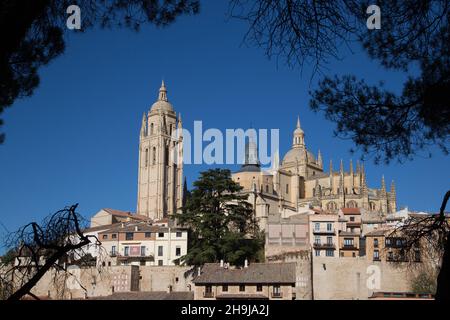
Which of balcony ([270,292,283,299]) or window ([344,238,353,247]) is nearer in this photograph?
balcony ([270,292,283,299])

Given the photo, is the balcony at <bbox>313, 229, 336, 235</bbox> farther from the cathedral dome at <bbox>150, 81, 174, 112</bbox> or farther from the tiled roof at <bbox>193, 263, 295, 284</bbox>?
the cathedral dome at <bbox>150, 81, 174, 112</bbox>

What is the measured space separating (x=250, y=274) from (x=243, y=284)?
2.86 ft

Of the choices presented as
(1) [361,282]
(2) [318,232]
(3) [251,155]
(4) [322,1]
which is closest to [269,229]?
(2) [318,232]

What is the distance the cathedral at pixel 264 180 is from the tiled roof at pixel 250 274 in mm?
29645

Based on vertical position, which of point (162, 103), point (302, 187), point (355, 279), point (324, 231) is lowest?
point (355, 279)

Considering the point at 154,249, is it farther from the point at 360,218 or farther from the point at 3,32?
the point at 3,32

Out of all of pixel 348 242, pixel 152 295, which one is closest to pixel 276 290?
pixel 152 295

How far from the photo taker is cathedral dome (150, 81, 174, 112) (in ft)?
317

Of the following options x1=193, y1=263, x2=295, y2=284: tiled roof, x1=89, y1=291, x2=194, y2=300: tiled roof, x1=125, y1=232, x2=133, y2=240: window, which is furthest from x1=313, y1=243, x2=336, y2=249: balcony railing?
x1=125, y1=232, x2=133, y2=240: window

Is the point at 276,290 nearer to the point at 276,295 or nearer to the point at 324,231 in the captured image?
the point at 276,295

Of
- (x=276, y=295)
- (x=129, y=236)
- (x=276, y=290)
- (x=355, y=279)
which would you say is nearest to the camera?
(x=276, y=295)

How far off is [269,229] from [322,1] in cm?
4420

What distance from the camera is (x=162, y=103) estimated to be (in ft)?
319
